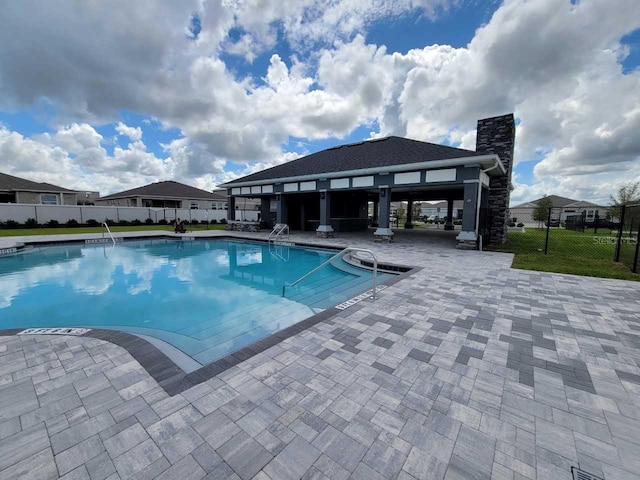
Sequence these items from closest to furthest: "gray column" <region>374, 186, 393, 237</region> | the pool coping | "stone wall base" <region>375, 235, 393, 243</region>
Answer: the pool coping → "gray column" <region>374, 186, 393, 237</region> → "stone wall base" <region>375, 235, 393, 243</region>

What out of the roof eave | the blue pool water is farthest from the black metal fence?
the blue pool water

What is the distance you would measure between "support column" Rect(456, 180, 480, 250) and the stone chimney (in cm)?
371

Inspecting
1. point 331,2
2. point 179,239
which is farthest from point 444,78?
point 179,239

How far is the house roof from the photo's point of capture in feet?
77.9

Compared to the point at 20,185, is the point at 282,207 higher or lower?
lower

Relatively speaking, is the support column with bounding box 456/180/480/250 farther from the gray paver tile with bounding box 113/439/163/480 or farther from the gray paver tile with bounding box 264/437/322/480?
the gray paver tile with bounding box 113/439/163/480

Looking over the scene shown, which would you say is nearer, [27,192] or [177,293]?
[177,293]

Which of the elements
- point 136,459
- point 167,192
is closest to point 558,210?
point 136,459

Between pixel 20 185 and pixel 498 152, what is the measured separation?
39460 mm

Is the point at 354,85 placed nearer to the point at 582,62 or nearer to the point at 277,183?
the point at 277,183

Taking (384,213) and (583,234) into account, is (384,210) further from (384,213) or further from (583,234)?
(583,234)

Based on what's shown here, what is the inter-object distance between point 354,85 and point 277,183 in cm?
719

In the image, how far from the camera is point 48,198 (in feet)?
86.0

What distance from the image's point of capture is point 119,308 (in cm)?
540
